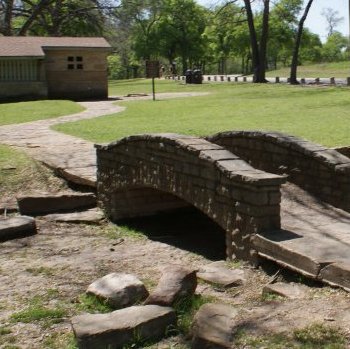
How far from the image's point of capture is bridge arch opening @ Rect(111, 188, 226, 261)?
8.84m

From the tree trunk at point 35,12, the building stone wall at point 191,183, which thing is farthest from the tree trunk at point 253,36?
the building stone wall at point 191,183

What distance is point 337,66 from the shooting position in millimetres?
62469

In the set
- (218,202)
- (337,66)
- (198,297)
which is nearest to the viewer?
(198,297)

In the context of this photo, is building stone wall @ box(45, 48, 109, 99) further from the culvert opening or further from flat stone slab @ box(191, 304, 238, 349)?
flat stone slab @ box(191, 304, 238, 349)

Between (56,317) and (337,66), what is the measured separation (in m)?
60.7

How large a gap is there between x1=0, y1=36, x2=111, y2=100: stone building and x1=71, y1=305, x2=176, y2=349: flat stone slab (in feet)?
88.8

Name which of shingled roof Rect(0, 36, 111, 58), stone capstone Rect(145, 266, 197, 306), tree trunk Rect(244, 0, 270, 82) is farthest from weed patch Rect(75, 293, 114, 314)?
tree trunk Rect(244, 0, 270, 82)

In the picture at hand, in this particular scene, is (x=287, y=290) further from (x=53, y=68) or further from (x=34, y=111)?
(x=53, y=68)

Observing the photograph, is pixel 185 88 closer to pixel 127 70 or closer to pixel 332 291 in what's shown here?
pixel 332 291

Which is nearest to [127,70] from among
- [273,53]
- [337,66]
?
[273,53]

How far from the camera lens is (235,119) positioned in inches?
706

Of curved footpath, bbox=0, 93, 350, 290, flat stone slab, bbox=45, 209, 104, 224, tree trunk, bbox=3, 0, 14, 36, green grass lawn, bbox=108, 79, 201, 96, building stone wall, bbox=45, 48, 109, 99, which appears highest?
tree trunk, bbox=3, 0, 14, 36

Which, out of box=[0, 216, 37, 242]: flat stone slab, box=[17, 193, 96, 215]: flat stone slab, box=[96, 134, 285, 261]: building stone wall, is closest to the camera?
box=[96, 134, 285, 261]: building stone wall

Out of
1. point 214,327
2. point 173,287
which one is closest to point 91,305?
point 173,287
